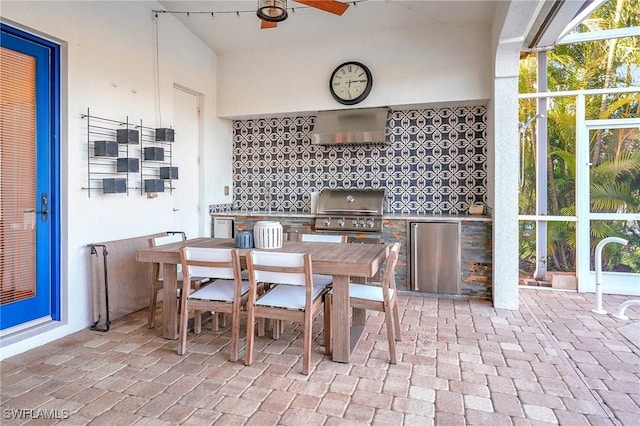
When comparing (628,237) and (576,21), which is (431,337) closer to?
(628,237)

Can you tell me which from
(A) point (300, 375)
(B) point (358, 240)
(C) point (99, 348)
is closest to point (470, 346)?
(A) point (300, 375)

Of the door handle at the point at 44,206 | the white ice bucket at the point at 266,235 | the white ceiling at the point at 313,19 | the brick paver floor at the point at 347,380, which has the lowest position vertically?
the brick paver floor at the point at 347,380

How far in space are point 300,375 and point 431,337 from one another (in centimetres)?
123

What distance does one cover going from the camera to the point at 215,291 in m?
2.94

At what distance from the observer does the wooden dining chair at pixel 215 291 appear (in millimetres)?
2713

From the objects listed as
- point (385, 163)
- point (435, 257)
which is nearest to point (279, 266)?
point (435, 257)

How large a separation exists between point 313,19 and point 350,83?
845 mm

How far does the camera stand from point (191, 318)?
11.8ft

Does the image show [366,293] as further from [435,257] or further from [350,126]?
[350,126]

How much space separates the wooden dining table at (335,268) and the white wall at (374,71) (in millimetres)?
2316

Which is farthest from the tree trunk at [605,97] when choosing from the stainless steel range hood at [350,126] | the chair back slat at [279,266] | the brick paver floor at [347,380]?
the chair back slat at [279,266]

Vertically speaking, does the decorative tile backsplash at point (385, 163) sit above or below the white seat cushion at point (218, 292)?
above

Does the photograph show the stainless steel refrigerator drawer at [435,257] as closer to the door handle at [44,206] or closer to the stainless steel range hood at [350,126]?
the stainless steel range hood at [350,126]

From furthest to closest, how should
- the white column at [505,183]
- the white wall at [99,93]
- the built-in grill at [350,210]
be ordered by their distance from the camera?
the built-in grill at [350,210] < the white column at [505,183] < the white wall at [99,93]
